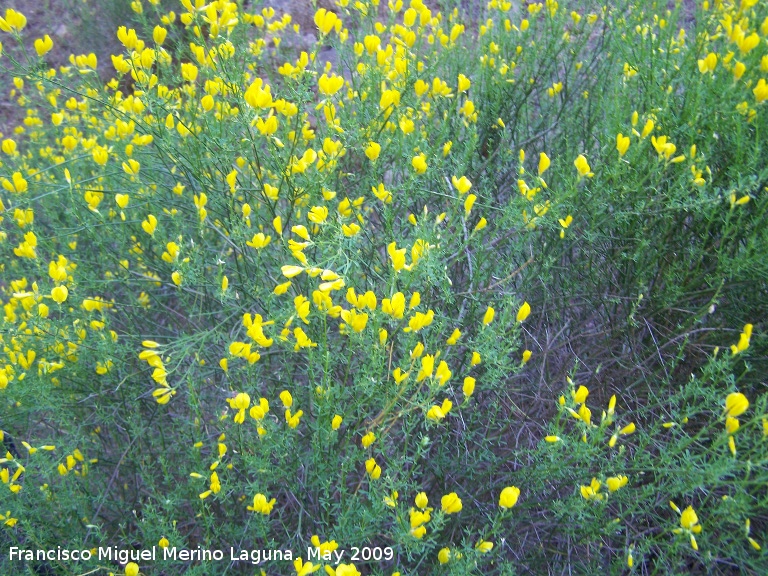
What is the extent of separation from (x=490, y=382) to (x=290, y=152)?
105cm

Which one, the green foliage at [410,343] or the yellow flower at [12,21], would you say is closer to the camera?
the green foliage at [410,343]

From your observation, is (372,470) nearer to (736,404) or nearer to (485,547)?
(485,547)

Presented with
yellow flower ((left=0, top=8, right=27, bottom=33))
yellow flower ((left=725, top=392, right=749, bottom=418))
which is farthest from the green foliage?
yellow flower ((left=0, top=8, right=27, bottom=33))

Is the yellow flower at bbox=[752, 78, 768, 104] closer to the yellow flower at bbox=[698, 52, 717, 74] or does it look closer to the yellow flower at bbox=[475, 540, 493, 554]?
the yellow flower at bbox=[698, 52, 717, 74]

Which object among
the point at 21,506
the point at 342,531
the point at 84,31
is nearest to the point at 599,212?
the point at 342,531

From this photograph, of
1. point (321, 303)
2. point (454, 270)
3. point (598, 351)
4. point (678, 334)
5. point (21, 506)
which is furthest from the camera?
point (454, 270)

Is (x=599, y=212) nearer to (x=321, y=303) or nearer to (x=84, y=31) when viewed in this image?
(x=321, y=303)

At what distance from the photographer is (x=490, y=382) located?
185 cm

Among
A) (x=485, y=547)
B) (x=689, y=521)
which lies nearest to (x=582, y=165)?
(x=689, y=521)

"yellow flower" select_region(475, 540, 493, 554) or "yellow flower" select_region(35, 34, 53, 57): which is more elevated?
"yellow flower" select_region(35, 34, 53, 57)

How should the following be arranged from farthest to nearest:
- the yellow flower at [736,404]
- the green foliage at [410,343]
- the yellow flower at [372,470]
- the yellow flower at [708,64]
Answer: the yellow flower at [708,64]
the green foliage at [410,343]
the yellow flower at [372,470]
the yellow flower at [736,404]

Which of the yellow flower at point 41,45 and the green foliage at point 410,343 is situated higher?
the yellow flower at point 41,45

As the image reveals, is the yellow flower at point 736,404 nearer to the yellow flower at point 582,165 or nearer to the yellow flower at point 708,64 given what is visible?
the yellow flower at point 582,165

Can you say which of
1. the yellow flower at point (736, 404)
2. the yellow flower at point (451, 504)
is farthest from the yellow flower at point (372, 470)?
the yellow flower at point (736, 404)
